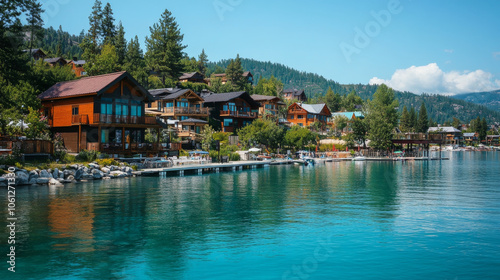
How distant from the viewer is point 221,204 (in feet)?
86.6

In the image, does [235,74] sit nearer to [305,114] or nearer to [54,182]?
[305,114]

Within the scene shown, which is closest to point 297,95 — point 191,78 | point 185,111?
point 191,78

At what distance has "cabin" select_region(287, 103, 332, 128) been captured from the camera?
103250mm

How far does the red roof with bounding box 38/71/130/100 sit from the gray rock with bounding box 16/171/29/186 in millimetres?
12555

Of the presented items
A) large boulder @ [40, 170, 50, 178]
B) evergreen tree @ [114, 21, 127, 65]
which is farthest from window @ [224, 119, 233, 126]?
large boulder @ [40, 170, 50, 178]

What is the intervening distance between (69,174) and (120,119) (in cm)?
960

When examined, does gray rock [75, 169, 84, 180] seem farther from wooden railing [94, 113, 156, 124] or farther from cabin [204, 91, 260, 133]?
cabin [204, 91, 260, 133]

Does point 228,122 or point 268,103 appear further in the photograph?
point 268,103

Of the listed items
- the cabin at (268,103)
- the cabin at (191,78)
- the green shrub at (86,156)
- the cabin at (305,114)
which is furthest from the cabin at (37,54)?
the green shrub at (86,156)

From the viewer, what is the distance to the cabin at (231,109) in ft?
254

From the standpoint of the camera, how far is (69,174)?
119 feet

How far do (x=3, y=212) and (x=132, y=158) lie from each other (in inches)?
886

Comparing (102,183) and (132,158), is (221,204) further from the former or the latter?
(132,158)

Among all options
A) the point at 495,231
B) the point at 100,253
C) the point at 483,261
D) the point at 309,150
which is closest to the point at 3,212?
the point at 100,253
